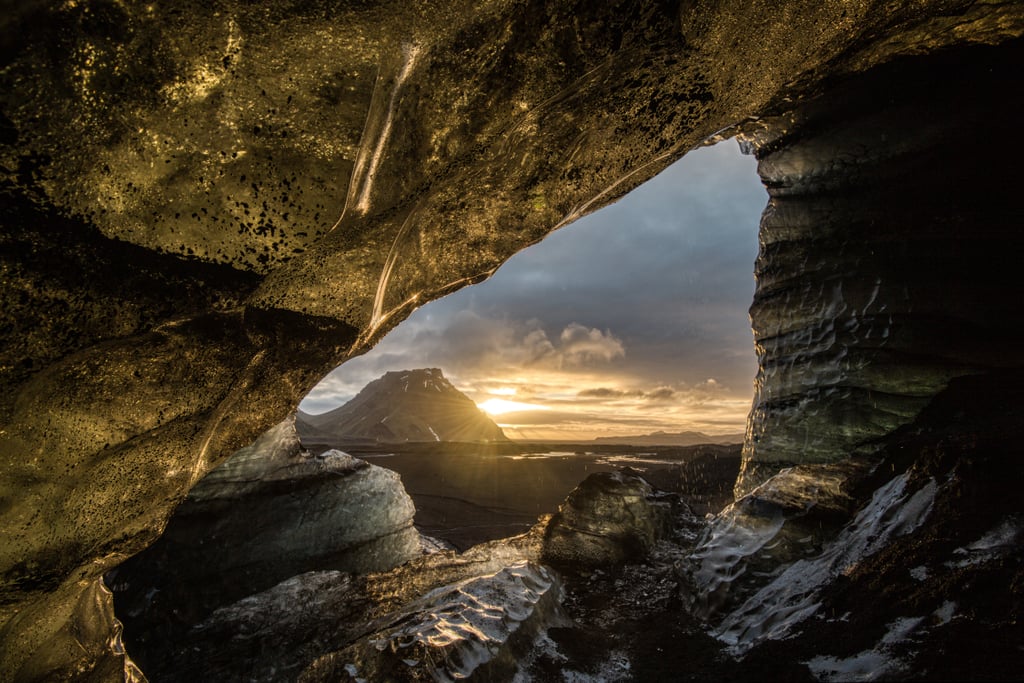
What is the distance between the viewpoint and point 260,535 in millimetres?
4965

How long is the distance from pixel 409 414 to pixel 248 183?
5166cm

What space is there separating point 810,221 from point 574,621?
495cm

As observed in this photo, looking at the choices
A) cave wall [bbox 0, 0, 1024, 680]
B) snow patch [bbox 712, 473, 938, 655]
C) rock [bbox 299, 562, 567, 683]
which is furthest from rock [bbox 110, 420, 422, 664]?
snow patch [bbox 712, 473, 938, 655]

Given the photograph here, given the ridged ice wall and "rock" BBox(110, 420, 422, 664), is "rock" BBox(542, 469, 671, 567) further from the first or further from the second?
"rock" BBox(110, 420, 422, 664)

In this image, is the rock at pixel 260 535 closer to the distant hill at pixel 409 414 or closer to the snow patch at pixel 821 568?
the snow patch at pixel 821 568

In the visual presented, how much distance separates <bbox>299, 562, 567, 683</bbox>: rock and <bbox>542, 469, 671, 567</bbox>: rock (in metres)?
1.64

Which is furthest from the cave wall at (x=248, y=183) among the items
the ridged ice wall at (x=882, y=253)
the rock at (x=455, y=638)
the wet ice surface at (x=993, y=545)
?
the wet ice surface at (x=993, y=545)

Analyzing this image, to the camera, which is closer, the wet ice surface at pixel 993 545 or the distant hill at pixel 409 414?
the wet ice surface at pixel 993 545

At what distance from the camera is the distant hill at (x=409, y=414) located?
44844 mm

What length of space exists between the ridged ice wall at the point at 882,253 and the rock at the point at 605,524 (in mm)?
1222

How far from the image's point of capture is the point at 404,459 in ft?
57.3

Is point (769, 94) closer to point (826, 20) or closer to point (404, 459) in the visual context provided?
point (826, 20)

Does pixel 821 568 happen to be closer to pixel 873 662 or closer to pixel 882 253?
pixel 873 662

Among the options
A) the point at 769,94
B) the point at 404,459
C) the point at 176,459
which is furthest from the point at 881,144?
the point at 404,459
